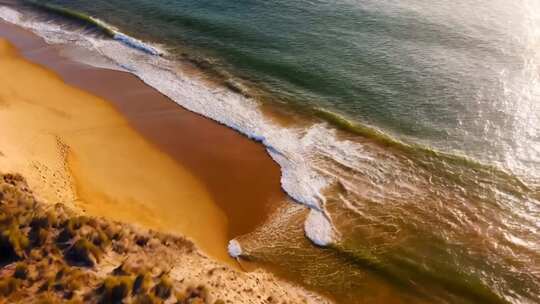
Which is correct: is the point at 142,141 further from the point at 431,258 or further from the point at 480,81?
the point at 480,81

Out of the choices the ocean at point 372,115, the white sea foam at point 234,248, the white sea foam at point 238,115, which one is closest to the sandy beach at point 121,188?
the white sea foam at point 234,248

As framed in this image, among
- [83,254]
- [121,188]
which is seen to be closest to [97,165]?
[121,188]

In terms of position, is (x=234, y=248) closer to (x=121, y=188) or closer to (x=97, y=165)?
(x=121, y=188)

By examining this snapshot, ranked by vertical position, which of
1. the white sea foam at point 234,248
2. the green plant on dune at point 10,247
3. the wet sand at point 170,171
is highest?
the green plant on dune at point 10,247

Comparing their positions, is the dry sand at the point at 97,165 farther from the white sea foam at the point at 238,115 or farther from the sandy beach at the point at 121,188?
the white sea foam at the point at 238,115

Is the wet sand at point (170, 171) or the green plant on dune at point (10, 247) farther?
the wet sand at point (170, 171)

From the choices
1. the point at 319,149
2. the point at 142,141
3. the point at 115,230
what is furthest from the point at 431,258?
the point at 142,141

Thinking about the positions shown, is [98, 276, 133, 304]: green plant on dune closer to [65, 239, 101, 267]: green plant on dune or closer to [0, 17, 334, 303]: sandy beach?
[0, 17, 334, 303]: sandy beach
